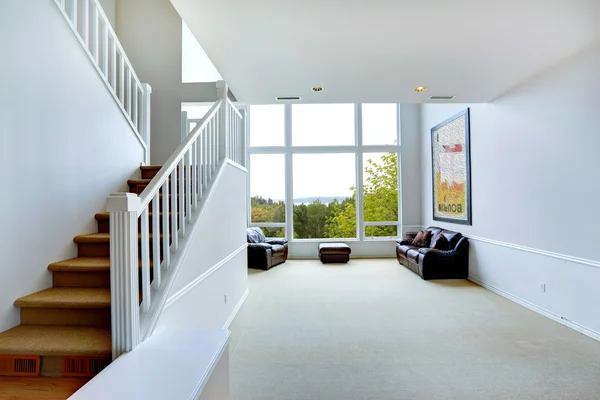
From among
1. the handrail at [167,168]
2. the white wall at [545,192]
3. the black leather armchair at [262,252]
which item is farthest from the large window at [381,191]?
the handrail at [167,168]

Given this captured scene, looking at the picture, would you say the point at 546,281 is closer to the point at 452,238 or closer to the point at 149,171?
the point at 452,238

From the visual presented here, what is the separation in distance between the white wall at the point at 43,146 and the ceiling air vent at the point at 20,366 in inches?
12.6

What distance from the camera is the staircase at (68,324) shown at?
162cm

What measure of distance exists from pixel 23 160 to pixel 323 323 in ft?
10.1

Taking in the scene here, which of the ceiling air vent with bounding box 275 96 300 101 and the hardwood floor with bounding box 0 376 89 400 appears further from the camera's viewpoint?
the ceiling air vent with bounding box 275 96 300 101

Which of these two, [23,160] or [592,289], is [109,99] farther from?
[592,289]

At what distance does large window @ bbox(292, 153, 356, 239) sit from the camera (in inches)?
311

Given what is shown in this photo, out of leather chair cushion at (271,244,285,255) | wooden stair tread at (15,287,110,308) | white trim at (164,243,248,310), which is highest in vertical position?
wooden stair tread at (15,287,110,308)

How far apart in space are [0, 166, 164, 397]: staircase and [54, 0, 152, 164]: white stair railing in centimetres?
162

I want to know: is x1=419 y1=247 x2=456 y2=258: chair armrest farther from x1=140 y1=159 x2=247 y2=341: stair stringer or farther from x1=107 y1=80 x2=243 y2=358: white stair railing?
x1=107 y1=80 x2=243 y2=358: white stair railing

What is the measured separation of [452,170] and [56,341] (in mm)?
6383

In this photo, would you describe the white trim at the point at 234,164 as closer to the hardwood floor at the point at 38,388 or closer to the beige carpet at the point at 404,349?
the beige carpet at the point at 404,349

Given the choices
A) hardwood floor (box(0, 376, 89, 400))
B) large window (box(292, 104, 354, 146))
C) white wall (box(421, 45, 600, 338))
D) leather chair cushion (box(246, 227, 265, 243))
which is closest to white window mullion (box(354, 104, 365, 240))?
large window (box(292, 104, 354, 146))

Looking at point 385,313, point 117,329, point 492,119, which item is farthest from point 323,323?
point 492,119
